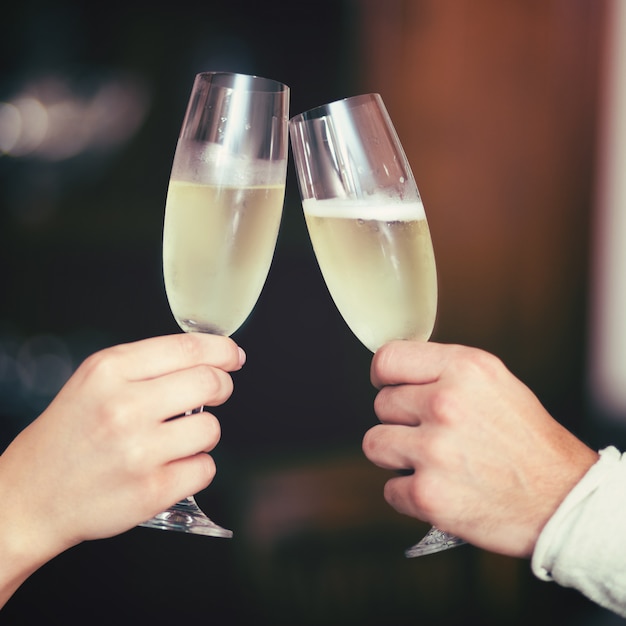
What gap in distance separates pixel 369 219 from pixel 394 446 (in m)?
0.33

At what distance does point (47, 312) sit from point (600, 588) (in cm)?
215

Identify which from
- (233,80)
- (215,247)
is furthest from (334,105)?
(215,247)

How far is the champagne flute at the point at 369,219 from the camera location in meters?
1.10

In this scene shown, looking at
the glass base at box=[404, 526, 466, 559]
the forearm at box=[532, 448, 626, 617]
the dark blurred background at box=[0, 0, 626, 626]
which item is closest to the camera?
the forearm at box=[532, 448, 626, 617]

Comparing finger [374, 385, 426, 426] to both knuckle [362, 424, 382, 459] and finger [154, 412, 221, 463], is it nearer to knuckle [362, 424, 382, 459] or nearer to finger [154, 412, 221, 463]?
knuckle [362, 424, 382, 459]

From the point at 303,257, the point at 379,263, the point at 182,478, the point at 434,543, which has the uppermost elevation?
the point at 379,263

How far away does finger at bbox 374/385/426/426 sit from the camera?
101cm

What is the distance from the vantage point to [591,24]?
9.29 ft

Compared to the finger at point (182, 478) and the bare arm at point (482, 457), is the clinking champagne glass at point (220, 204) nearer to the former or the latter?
the finger at point (182, 478)

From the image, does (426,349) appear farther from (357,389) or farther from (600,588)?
(357,389)

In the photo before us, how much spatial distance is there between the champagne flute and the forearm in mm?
177

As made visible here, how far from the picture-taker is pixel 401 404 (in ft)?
3.40

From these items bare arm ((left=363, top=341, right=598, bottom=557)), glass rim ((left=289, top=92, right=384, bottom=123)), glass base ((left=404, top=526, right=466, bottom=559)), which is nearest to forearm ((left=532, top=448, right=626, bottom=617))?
bare arm ((left=363, top=341, right=598, bottom=557))

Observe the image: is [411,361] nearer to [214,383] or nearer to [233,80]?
[214,383]
